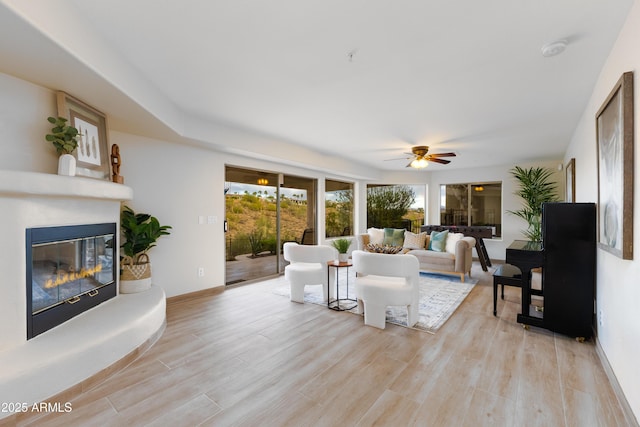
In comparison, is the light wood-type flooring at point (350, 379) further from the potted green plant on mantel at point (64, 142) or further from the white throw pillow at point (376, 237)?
the white throw pillow at point (376, 237)

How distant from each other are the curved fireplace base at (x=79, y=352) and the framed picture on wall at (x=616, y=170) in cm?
369

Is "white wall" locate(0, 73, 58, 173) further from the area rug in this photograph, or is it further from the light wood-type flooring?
the area rug

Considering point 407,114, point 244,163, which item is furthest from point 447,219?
point 244,163

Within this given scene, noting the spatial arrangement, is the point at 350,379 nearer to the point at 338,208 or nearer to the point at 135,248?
the point at 135,248

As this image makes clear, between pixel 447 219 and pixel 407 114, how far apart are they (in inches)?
214

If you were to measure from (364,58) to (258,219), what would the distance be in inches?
144

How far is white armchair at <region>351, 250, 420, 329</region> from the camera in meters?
3.01

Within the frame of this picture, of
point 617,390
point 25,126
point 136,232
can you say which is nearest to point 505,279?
point 617,390

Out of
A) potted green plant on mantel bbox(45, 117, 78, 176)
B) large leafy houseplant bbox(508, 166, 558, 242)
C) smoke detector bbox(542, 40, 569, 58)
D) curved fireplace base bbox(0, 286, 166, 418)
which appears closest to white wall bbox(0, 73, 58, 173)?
potted green plant on mantel bbox(45, 117, 78, 176)

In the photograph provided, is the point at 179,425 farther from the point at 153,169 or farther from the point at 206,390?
the point at 153,169

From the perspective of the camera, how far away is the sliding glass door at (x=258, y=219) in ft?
16.2

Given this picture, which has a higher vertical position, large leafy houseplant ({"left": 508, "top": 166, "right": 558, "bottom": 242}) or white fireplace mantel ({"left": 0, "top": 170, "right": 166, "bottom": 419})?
large leafy houseplant ({"left": 508, "top": 166, "right": 558, "bottom": 242})

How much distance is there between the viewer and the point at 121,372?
2.25m

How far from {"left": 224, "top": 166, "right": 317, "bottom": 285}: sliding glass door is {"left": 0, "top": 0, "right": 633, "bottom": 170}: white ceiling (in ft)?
4.57
